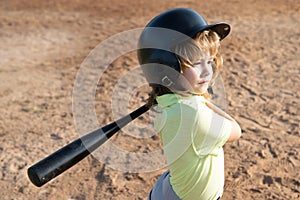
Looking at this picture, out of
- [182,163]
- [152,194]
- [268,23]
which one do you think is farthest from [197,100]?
[268,23]

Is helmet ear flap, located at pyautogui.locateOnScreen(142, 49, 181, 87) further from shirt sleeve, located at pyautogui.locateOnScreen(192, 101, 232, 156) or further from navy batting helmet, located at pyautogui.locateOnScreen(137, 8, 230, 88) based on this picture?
shirt sleeve, located at pyautogui.locateOnScreen(192, 101, 232, 156)

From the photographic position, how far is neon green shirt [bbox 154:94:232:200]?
2312 millimetres

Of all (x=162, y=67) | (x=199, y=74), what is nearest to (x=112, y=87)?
(x=162, y=67)

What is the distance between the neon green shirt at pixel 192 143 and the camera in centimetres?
231

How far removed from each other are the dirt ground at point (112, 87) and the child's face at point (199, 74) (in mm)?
1543

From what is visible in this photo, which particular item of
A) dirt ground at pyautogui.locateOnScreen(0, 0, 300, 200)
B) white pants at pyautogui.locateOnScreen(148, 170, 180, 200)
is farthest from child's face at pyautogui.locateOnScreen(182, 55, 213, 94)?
dirt ground at pyautogui.locateOnScreen(0, 0, 300, 200)

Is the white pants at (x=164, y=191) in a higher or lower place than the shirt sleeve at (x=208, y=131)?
lower

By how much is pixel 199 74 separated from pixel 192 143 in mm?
310

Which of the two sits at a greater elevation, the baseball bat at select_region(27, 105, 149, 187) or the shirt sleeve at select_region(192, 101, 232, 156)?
the shirt sleeve at select_region(192, 101, 232, 156)

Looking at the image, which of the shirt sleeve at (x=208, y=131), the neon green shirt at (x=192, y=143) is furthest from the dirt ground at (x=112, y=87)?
the shirt sleeve at (x=208, y=131)

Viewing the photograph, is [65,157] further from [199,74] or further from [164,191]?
[199,74]

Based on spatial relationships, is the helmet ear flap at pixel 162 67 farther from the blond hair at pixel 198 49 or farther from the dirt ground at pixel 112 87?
the dirt ground at pixel 112 87

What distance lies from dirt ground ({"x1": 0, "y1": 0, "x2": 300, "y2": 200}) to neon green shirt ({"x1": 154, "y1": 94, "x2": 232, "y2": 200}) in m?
1.31

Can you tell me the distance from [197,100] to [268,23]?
5003 millimetres
